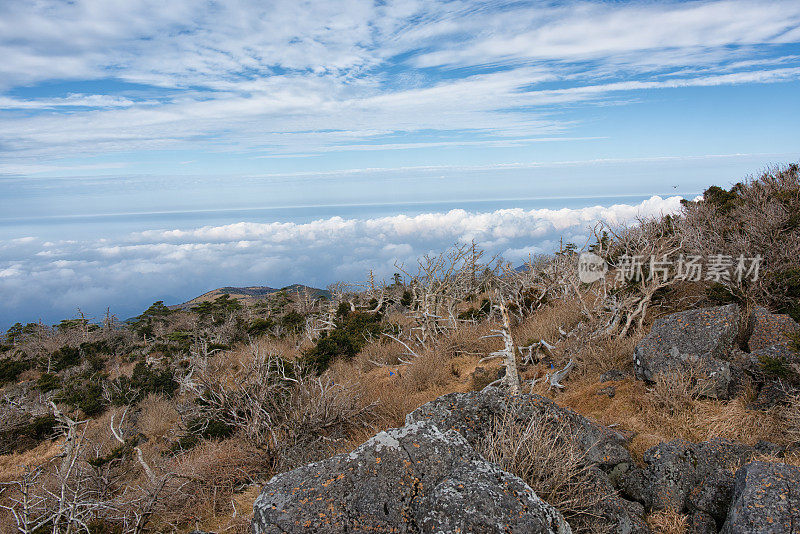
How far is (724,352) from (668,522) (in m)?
3.49

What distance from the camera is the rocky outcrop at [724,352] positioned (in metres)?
5.61

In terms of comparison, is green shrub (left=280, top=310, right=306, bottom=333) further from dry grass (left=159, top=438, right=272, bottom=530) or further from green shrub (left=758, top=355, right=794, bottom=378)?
green shrub (left=758, top=355, right=794, bottom=378)

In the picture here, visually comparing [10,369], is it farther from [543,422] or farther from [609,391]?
[609,391]

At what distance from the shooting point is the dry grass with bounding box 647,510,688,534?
3.95 metres

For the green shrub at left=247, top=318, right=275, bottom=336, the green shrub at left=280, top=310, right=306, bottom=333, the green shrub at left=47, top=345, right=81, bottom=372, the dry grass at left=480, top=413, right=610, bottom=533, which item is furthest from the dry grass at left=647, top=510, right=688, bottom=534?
the green shrub at left=47, top=345, right=81, bottom=372

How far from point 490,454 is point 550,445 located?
619mm

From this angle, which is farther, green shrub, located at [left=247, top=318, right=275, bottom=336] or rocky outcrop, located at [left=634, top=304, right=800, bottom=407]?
green shrub, located at [left=247, top=318, right=275, bottom=336]

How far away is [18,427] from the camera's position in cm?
1259

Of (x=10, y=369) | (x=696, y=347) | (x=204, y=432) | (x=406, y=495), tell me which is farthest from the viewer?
(x=10, y=369)

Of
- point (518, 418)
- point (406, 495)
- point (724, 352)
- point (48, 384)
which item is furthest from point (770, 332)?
point (48, 384)

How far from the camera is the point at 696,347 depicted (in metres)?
6.43

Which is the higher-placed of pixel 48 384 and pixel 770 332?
pixel 770 332

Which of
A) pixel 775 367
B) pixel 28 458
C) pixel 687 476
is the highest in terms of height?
pixel 775 367

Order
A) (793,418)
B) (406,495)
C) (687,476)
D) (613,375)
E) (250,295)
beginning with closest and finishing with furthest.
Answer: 1. (406,495)
2. (687,476)
3. (793,418)
4. (613,375)
5. (250,295)
